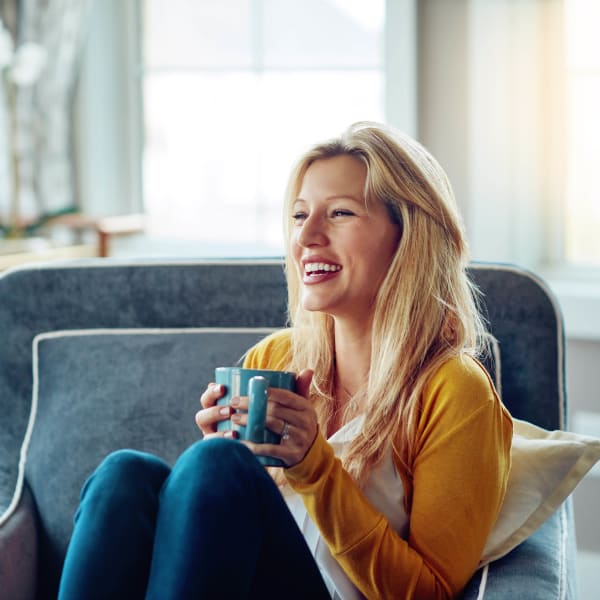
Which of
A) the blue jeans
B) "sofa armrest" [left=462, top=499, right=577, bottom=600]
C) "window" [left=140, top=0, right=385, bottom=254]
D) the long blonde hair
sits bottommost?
"sofa armrest" [left=462, top=499, right=577, bottom=600]

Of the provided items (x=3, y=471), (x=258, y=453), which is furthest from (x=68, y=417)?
(x=258, y=453)

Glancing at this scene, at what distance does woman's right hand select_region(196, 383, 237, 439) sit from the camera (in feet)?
4.20

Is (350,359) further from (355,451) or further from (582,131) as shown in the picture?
(582,131)

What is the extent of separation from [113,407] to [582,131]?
55.8 inches

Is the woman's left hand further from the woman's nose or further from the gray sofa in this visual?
the gray sofa

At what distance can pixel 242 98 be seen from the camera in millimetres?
2840

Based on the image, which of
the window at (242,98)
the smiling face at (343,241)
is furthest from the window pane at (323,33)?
the smiling face at (343,241)

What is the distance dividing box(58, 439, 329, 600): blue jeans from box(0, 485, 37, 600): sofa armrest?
0.40 m

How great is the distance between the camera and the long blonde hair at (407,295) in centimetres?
142

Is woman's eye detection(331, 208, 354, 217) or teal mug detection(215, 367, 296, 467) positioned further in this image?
woman's eye detection(331, 208, 354, 217)

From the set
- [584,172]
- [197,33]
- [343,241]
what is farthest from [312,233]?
[197,33]

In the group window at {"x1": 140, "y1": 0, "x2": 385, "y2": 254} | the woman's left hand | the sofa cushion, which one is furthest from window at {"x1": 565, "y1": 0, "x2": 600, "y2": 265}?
the woman's left hand

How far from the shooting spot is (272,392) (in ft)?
4.03

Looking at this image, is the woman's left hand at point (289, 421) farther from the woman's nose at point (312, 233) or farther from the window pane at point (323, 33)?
the window pane at point (323, 33)
